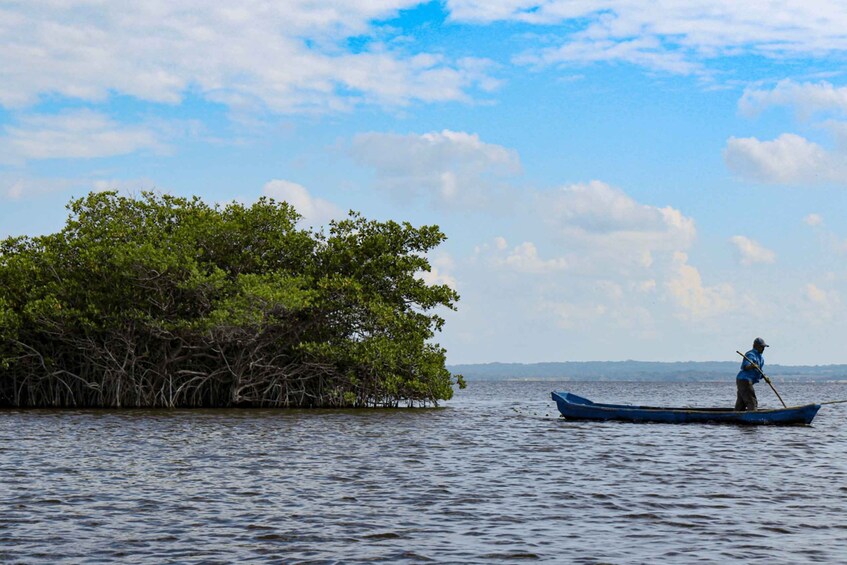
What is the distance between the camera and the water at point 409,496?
1173 cm

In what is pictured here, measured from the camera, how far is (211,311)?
36062mm

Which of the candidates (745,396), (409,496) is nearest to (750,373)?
(745,396)

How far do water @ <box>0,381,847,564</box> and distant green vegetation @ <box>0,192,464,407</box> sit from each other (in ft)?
26.1

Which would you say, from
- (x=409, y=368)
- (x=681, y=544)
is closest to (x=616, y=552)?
(x=681, y=544)

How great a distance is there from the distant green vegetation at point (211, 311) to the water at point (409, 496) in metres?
7.96

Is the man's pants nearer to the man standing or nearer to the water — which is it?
the man standing

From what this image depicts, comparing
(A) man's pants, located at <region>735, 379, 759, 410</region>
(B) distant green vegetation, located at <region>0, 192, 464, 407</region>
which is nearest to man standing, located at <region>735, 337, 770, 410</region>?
(A) man's pants, located at <region>735, 379, 759, 410</region>

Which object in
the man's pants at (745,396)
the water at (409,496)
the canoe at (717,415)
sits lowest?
the water at (409,496)

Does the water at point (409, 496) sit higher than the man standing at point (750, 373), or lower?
lower

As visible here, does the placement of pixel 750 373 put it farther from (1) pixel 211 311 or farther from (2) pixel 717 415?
(1) pixel 211 311

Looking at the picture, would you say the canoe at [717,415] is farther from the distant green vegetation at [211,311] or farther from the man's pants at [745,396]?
the distant green vegetation at [211,311]

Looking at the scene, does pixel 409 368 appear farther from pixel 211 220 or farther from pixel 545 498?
pixel 545 498

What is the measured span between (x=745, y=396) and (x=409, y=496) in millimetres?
17845

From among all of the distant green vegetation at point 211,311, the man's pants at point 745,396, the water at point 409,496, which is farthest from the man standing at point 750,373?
the distant green vegetation at point 211,311
